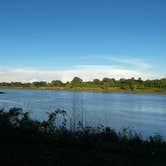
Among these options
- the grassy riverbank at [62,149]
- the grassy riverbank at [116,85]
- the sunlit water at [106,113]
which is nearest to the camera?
the grassy riverbank at [62,149]

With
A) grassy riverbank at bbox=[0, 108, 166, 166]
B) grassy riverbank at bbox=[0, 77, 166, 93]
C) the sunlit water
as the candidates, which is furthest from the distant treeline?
grassy riverbank at bbox=[0, 108, 166, 166]

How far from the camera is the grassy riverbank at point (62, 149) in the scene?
22.1 feet

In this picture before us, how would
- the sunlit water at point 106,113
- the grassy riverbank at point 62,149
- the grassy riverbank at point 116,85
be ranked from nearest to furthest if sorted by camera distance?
the grassy riverbank at point 62,149
the sunlit water at point 106,113
the grassy riverbank at point 116,85

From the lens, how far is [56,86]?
184375 millimetres

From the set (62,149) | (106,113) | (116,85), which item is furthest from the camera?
(116,85)

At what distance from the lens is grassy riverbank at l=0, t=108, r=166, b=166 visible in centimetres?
675

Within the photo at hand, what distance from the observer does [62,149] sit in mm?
8000

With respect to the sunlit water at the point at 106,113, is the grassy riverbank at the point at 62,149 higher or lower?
higher

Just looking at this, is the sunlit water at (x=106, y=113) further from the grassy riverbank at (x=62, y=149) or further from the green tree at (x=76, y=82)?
the green tree at (x=76, y=82)

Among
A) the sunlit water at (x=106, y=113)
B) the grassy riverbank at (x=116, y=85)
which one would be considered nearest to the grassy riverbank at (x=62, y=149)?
the sunlit water at (x=106, y=113)

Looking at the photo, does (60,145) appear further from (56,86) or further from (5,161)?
(56,86)

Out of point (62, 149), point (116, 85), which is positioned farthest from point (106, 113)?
point (116, 85)

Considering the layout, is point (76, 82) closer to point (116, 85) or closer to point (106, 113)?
point (116, 85)

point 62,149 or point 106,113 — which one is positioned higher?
point 62,149
